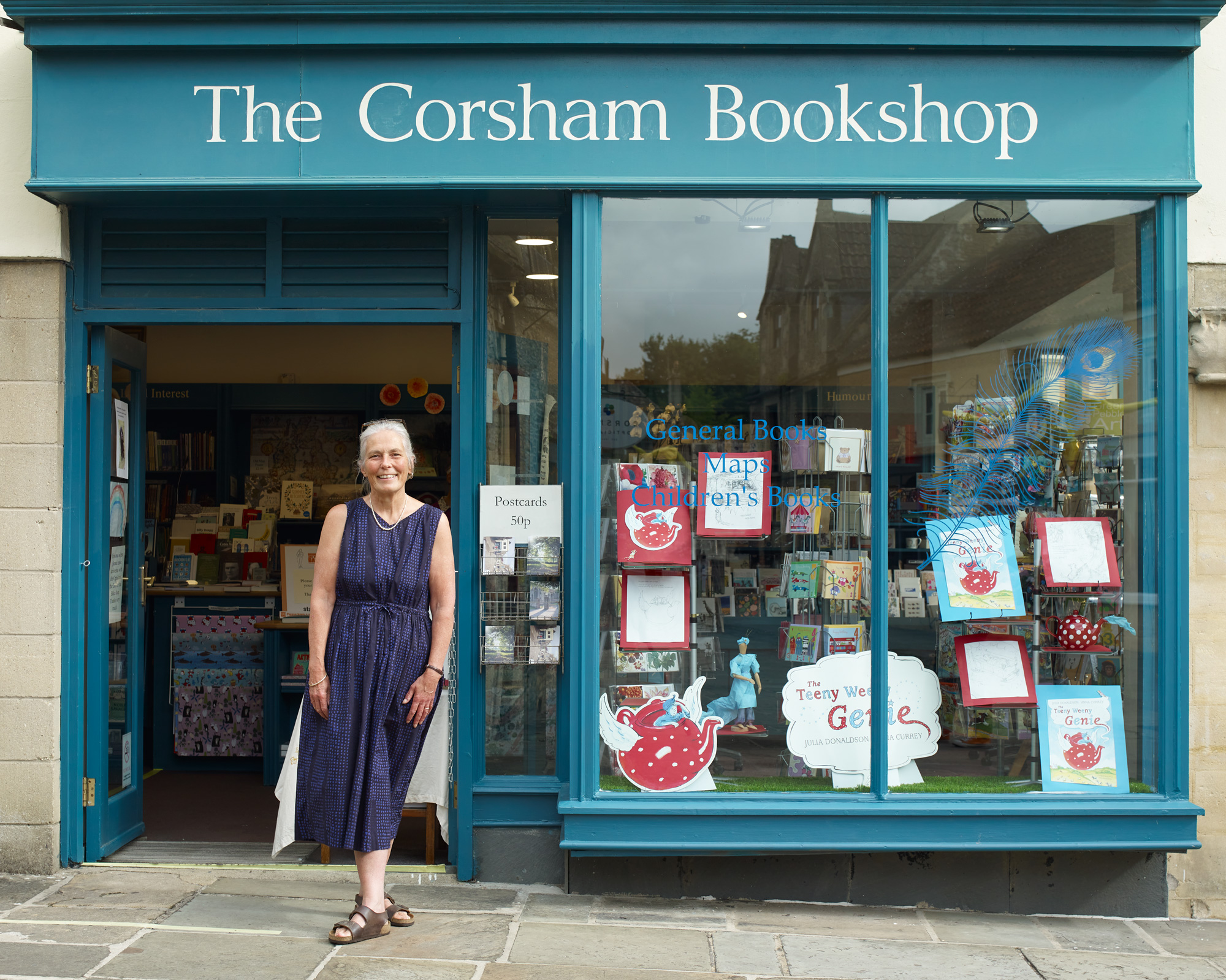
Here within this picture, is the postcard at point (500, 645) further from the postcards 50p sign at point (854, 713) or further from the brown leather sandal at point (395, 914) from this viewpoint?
the postcards 50p sign at point (854, 713)

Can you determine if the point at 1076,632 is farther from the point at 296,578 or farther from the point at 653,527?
the point at 296,578

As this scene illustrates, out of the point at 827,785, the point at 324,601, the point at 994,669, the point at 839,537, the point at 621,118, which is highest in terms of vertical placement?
the point at 621,118

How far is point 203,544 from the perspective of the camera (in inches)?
291

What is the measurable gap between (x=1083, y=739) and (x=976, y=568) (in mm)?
843

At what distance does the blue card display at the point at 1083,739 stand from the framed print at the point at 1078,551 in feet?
1.51

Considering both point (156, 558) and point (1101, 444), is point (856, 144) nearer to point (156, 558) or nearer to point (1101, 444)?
point (1101, 444)

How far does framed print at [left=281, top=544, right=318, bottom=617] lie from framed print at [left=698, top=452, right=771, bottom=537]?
3.11 m

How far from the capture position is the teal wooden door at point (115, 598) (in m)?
4.73

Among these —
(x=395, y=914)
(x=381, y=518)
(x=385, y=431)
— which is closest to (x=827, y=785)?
(x=395, y=914)

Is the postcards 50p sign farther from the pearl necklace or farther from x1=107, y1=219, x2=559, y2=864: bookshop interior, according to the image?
the pearl necklace

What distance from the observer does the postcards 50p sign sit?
14.7ft

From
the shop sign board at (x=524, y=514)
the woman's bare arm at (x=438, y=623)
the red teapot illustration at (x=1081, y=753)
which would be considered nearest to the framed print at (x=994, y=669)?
the red teapot illustration at (x=1081, y=753)

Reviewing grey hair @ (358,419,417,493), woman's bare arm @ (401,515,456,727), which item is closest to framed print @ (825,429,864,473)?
woman's bare arm @ (401,515,456,727)

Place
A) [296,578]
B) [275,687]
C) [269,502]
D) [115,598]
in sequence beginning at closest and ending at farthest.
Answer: [115,598] → [275,687] → [296,578] → [269,502]
